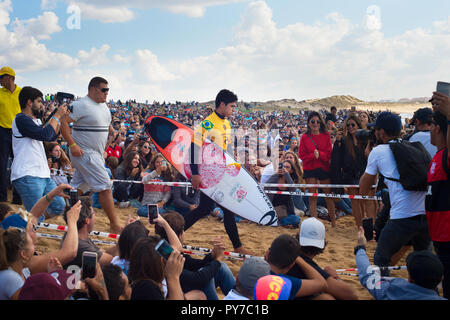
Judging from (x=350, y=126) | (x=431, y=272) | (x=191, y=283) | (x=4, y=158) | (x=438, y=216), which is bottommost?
(x=191, y=283)

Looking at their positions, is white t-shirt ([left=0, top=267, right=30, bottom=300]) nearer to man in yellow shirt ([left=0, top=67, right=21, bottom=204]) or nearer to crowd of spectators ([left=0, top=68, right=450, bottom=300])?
crowd of spectators ([left=0, top=68, right=450, bottom=300])

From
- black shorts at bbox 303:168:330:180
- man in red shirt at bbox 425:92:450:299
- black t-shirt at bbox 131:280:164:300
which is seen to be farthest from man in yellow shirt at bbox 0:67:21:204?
man in red shirt at bbox 425:92:450:299

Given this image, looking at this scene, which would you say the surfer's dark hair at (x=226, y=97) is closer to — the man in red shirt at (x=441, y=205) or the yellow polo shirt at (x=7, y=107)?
the man in red shirt at (x=441, y=205)

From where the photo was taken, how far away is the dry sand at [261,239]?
4.91 metres

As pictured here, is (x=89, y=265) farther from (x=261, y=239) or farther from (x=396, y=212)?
(x=261, y=239)

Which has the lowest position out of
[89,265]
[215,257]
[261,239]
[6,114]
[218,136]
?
[261,239]

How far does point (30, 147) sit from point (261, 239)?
3.52m

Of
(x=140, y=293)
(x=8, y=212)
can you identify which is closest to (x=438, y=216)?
(x=140, y=293)

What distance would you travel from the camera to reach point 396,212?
133 inches

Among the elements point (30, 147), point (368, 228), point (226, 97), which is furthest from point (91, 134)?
point (368, 228)

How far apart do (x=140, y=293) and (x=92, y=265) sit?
0.34 metres

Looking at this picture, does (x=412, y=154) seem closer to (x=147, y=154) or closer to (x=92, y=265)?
(x=92, y=265)

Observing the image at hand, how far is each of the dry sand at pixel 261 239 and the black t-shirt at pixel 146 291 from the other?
165cm

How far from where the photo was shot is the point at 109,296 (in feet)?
7.92
